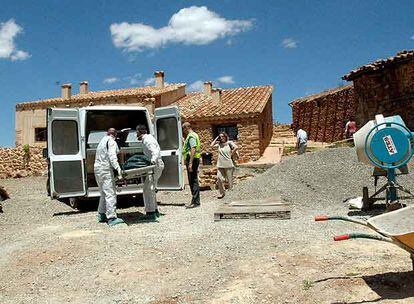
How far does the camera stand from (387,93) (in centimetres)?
1791

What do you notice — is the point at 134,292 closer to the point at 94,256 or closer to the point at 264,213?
the point at 94,256

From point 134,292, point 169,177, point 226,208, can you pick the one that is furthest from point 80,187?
point 134,292

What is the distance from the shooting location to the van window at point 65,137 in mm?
10133

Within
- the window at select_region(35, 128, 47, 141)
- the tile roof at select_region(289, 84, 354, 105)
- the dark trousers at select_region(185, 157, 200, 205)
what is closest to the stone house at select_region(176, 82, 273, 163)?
the tile roof at select_region(289, 84, 354, 105)

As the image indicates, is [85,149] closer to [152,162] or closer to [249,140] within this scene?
[152,162]

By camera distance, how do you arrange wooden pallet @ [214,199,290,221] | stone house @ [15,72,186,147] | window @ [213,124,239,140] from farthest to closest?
stone house @ [15,72,186,147] < window @ [213,124,239,140] < wooden pallet @ [214,199,290,221]

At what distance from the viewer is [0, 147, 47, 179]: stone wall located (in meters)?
27.4

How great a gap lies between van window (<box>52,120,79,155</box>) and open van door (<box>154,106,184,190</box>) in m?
1.90

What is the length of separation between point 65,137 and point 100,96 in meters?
17.6

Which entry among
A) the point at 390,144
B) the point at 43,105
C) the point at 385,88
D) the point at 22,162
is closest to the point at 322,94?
the point at 385,88

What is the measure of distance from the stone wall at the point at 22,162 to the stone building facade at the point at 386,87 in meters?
18.6

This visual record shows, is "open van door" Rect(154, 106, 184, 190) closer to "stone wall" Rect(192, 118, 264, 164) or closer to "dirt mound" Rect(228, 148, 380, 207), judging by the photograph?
"dirt mound" Rect(228, 148, 380, 207)

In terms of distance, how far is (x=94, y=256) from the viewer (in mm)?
6121

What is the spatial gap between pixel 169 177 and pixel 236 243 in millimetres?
4425
